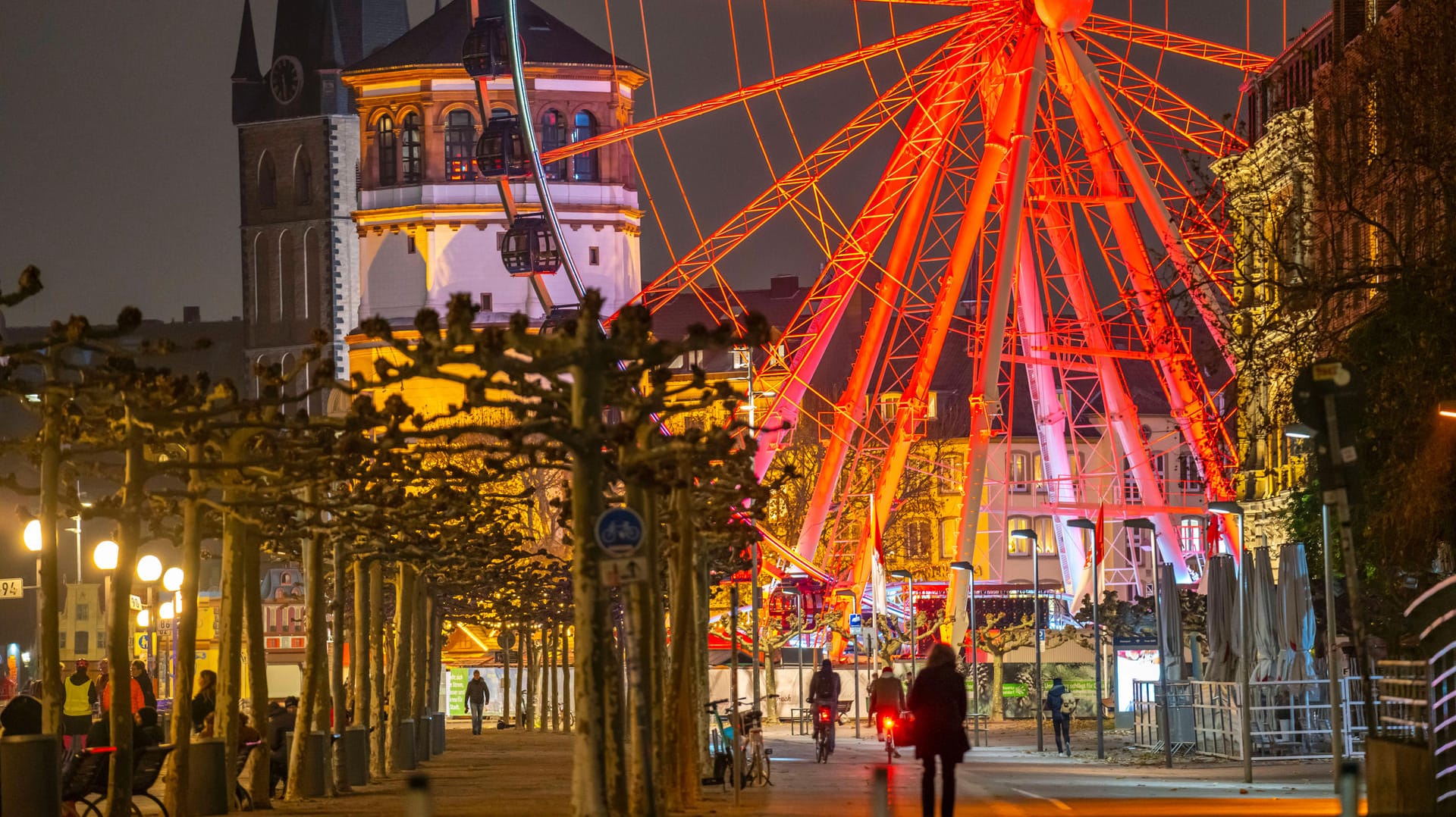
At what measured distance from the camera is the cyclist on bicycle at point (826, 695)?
46.8 meters

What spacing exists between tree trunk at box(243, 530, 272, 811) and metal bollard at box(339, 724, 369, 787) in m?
3.88

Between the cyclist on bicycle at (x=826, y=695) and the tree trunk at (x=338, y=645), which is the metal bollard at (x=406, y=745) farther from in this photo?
the cyclist on bicycle at (x=826, y=695)

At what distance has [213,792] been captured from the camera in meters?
25.8

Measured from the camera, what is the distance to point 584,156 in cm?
14162

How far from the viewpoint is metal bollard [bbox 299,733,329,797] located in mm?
31031

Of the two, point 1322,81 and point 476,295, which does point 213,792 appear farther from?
point 476,295

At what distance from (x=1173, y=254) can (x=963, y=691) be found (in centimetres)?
3270

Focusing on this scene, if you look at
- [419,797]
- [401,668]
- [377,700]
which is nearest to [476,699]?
[401,668]

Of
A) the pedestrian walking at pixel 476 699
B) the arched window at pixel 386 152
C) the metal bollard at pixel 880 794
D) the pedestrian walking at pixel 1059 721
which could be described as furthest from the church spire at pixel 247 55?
the metal bollard at pixel 880 794

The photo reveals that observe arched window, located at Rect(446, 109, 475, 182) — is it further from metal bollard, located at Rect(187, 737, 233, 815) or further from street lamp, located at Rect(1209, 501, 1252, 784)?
metal bollard, located at Rect(187, 737, 233, 815)

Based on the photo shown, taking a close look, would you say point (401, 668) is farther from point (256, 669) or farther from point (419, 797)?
point (419, 797)

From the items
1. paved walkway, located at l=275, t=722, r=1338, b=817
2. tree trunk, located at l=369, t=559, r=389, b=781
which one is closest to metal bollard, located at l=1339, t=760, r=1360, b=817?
paved walkway, located at l=275, t=722, r=1338, b=817

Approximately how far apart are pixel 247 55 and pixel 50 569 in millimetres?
154632

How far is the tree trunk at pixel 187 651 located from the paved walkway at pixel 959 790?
2564 millimetres
